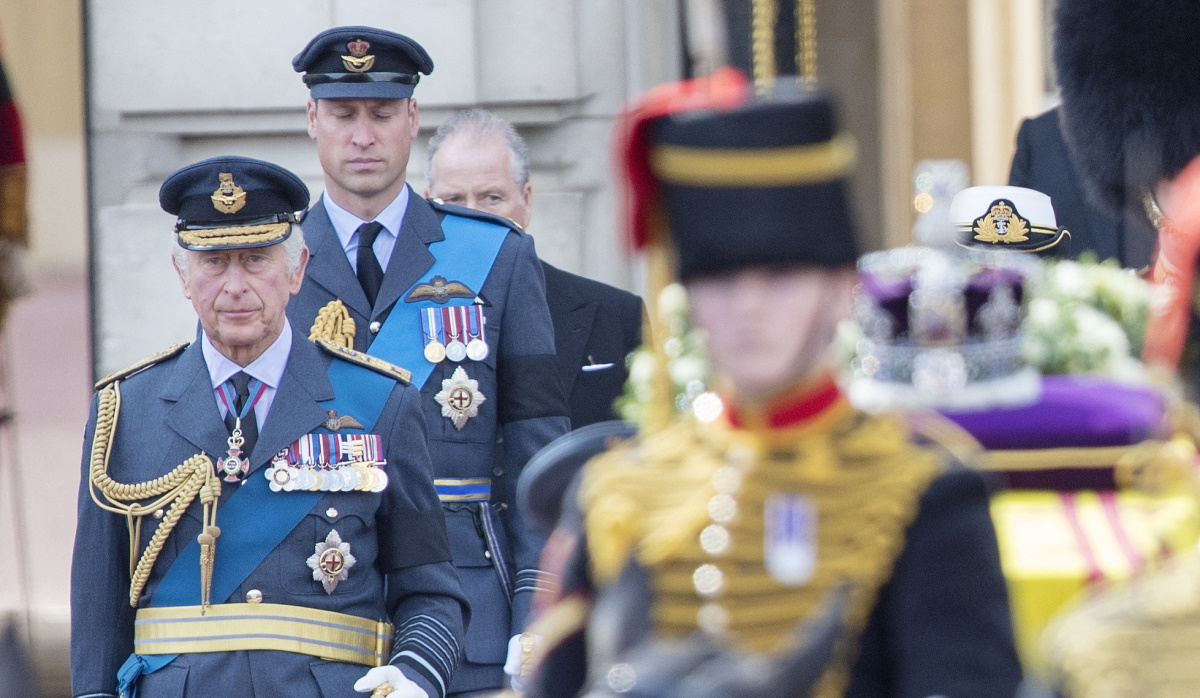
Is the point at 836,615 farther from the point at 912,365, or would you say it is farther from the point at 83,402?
the point at 83,402

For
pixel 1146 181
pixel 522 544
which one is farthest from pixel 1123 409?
pixel 522 544

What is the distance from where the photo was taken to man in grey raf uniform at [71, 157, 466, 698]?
13.6 ft

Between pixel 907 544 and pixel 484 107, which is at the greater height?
pixel 484 107

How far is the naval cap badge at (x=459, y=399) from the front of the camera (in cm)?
516

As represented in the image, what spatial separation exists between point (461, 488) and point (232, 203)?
41.5 inches

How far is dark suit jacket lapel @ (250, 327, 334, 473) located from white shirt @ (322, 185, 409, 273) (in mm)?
993

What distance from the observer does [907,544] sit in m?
2.50

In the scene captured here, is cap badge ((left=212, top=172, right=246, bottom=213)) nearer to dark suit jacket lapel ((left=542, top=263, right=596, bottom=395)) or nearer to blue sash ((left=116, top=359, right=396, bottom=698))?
blue sash ((left=116, top=359, right=396, bottom=698))

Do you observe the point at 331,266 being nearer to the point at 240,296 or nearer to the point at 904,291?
the point at 240,296

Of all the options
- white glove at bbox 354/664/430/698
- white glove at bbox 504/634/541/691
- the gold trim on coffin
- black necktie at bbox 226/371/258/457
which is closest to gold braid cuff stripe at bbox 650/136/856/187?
the gold trim on coffin

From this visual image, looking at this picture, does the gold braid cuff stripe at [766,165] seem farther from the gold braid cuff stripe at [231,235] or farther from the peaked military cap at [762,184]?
the gold braid cuff stripe at [231,235]

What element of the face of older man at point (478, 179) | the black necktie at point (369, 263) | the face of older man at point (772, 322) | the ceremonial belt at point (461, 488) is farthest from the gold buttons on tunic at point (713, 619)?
the face of older man at point (478, 179)

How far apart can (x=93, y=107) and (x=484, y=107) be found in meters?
1.39

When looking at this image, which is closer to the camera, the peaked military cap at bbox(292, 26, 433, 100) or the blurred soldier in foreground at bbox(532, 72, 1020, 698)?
the blurred soldier in foreground at bbox(532, 72, 1020, 698)
